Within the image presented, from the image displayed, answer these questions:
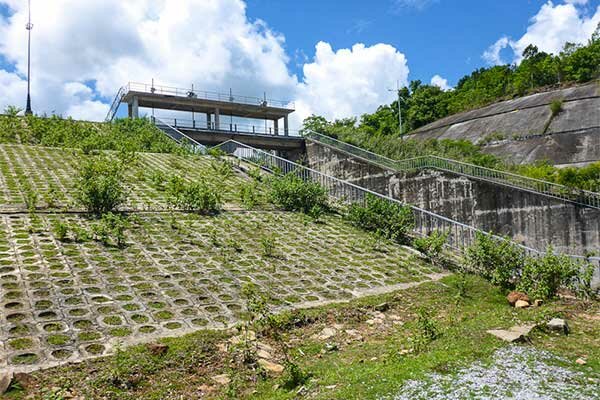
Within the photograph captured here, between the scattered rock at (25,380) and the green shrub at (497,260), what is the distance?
775 cm

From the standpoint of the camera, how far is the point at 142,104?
32.8 m

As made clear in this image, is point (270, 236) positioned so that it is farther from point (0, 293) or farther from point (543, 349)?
point (543, 349)

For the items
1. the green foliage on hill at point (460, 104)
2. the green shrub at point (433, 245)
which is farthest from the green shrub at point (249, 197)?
the green foliage on hill at point (460, 104)

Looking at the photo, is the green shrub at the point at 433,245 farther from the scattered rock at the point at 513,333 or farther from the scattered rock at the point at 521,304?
the scattered rock at the point at 513,333

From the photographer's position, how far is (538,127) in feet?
118

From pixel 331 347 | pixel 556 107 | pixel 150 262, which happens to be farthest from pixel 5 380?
pixel 556 107

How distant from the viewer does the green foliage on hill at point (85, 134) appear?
19.6 metres

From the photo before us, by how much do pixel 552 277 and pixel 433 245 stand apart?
2743 mm

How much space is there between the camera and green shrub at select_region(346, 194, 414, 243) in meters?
11.9

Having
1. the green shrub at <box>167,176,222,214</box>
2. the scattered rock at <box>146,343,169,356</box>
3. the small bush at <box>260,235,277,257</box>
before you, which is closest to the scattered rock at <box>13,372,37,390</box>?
the scattered rock at <box>146,343,169,356</box>

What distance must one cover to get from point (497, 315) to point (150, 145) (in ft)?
59.5

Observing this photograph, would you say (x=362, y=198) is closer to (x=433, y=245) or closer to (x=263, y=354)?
(x=433, y=245)

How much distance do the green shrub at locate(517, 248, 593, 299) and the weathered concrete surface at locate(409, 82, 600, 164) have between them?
24.3 metres

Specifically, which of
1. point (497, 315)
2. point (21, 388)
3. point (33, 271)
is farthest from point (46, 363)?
point (497, 315)
